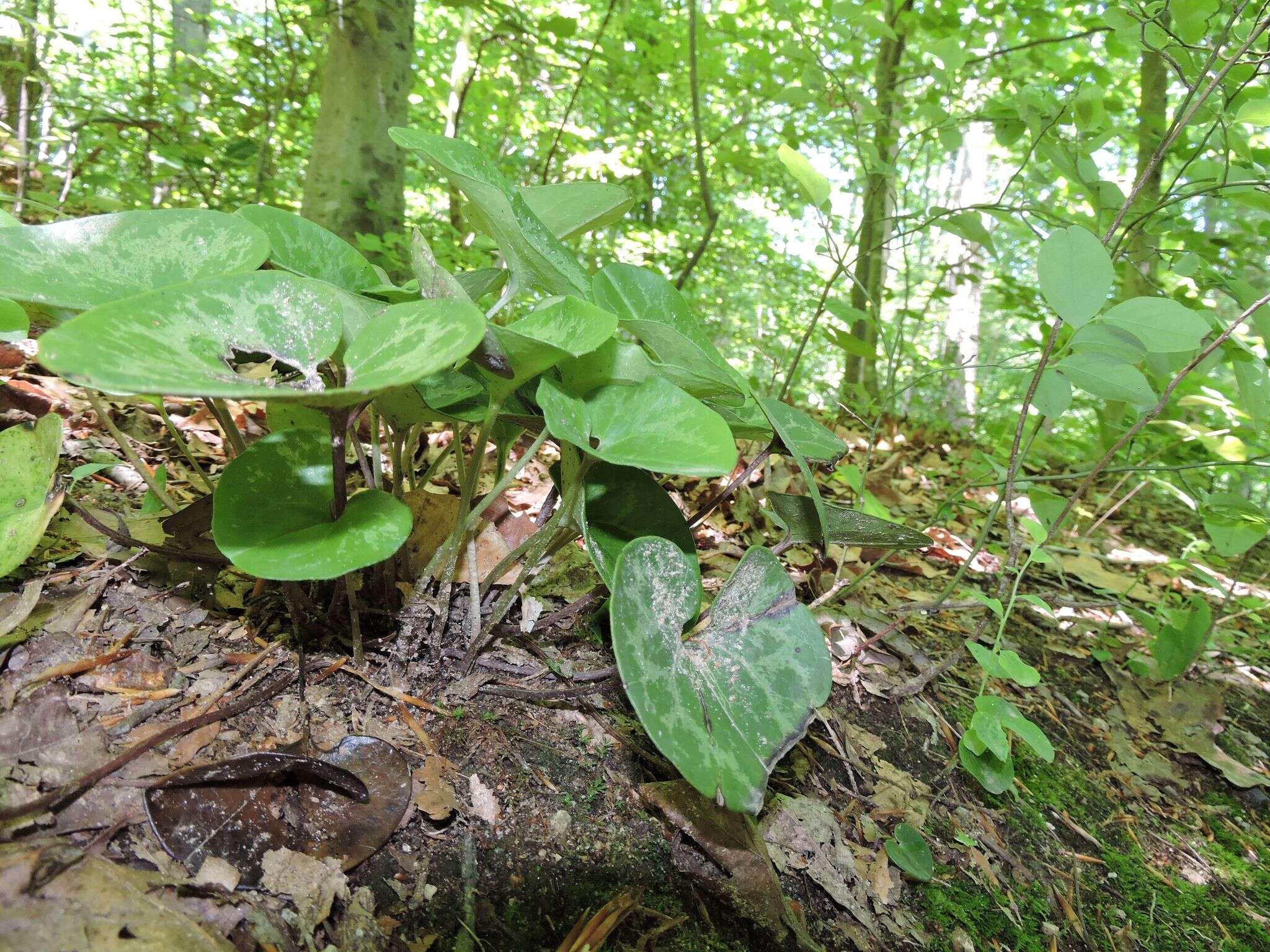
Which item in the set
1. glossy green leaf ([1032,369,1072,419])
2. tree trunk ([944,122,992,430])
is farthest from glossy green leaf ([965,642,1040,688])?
tree trunk ([944,122,992,430])

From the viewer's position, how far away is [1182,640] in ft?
4.82

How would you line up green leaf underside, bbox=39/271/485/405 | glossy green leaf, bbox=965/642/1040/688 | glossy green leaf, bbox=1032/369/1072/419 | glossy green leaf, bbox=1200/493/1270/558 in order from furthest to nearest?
glossy green leaf, bbox=1200/493/1270/558, glossy green leaf, bbox=1032/369/1072/419, glossy green leaf, bbox=965/642/1040/688, green leaf underside, bbox=39/271/485/405

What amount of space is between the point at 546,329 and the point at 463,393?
0.21m

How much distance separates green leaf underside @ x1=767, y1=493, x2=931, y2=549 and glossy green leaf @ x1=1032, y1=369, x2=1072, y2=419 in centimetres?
35

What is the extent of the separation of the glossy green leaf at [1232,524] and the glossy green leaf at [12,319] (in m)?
2.03

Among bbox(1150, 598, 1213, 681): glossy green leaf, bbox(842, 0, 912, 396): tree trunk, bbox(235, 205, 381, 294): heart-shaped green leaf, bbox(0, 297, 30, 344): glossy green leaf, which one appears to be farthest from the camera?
bbox(842, 0, 912, 396): tree trunk

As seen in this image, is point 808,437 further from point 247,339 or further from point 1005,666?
point 247,339

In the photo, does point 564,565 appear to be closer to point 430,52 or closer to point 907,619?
point 907,619

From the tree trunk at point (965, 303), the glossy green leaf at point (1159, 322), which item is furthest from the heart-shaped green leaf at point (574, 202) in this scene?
the tree trunk at point (965, 303)

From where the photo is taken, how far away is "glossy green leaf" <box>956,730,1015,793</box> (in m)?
1.06

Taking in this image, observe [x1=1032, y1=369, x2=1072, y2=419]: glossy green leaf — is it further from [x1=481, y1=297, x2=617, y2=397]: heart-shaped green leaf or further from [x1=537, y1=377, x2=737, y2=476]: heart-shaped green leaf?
[x1=481, y1=297, x2=617, y2=397]: heart-shaped green leaf

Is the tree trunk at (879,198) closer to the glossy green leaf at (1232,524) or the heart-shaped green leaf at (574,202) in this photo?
the glossy green leaf at (1232,524)

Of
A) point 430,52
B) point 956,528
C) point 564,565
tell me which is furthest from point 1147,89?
point 430,52

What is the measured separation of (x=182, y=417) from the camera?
1579 millimetres
